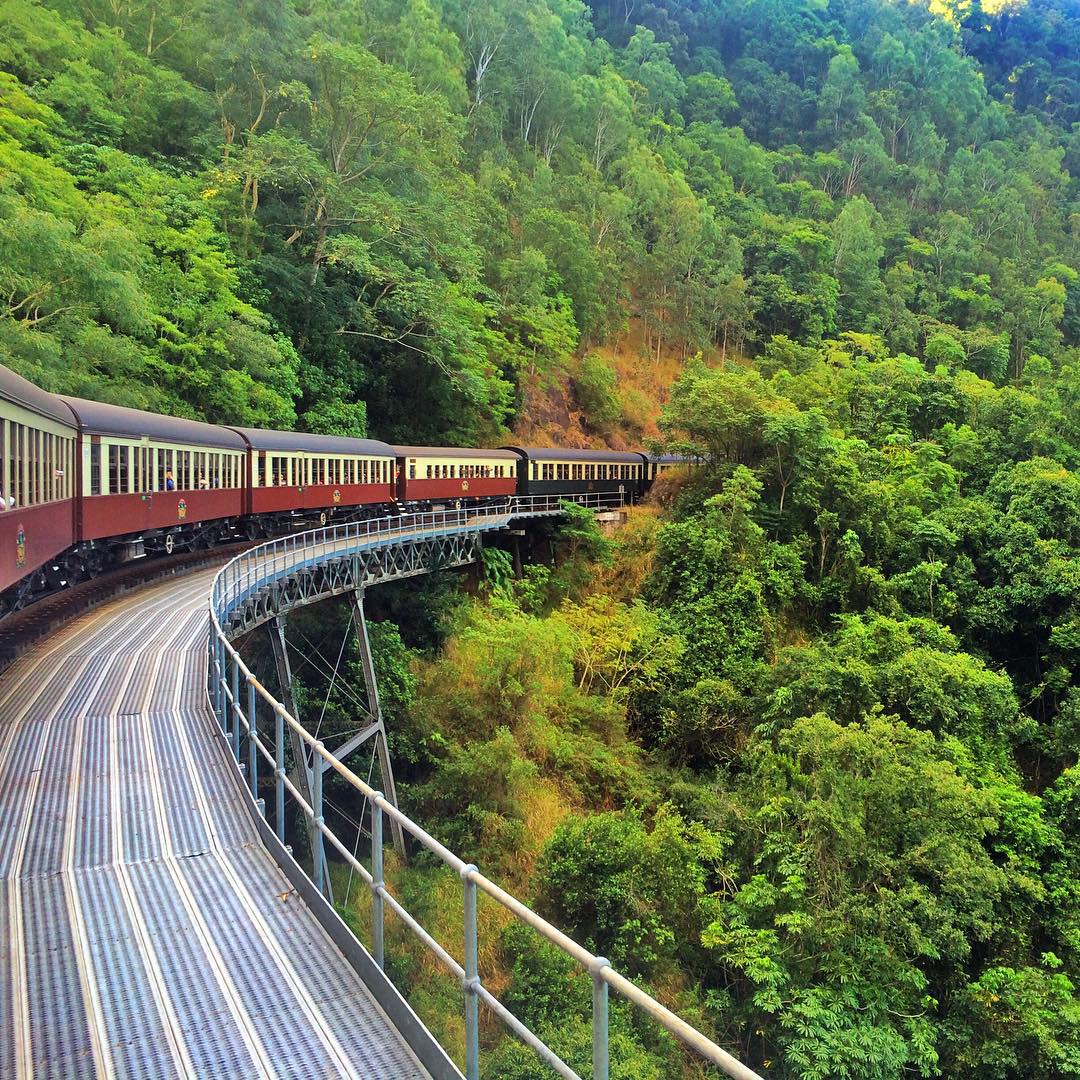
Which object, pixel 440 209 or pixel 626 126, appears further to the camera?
pixel 626 126

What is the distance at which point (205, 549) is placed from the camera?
1947cm

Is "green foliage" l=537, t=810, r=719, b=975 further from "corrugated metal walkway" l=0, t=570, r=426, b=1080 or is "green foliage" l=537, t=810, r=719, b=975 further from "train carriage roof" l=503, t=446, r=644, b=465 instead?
"train carriage roof" l=503, t=446, r=644, b=465

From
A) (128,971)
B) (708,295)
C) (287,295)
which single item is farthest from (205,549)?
(708,295)

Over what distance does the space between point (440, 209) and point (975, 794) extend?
25.8 metres

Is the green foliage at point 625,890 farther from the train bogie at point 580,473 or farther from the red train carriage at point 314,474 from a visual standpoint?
the train bogie at point 580,473

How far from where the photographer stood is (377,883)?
144 inches

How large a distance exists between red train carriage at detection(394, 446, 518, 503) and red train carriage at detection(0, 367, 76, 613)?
13.5 meters

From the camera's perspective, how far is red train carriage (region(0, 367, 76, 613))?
8.62 m

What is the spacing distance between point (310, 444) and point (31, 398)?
11.8 m

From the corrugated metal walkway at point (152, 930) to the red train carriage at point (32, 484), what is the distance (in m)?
2.08

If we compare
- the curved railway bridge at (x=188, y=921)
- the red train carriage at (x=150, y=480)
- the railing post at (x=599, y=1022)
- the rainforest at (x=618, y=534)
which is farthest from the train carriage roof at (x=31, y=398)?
the railing post at (x=599, y=1022)

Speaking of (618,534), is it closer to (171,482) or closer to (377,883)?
(171,482)

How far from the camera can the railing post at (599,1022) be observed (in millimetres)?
2307

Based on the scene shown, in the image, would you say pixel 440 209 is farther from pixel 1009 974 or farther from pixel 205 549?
pixel 1009 974
